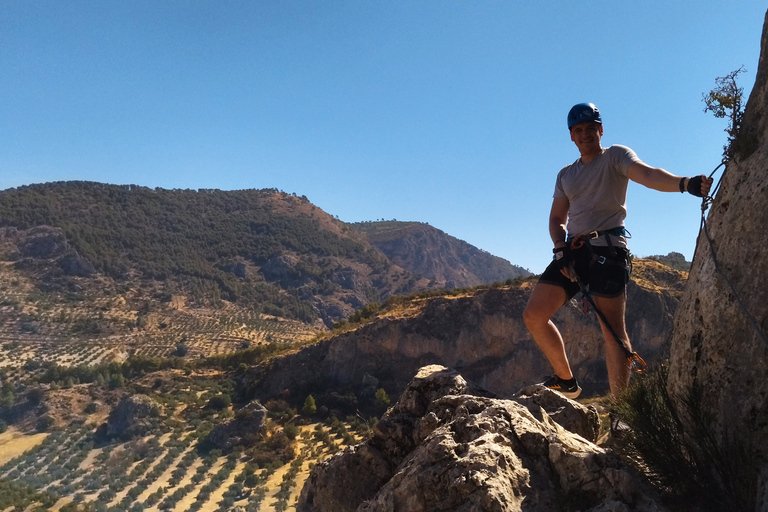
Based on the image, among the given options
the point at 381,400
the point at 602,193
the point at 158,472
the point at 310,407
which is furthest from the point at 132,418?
the point at 602,193

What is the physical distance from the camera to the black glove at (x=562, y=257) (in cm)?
355

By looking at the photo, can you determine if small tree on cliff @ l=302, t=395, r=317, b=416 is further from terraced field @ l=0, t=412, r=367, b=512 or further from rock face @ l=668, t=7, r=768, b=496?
rock face @ l=668, t=7, r=768, b=496

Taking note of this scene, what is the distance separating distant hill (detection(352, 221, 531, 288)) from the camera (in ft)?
428

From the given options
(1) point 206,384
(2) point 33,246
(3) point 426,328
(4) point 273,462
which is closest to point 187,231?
(2) point 33,246

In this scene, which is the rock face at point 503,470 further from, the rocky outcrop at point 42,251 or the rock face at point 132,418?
the rocky outcrop at point 42,251

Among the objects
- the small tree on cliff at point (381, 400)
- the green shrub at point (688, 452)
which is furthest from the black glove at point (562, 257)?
the small tree on cliff at point (381, 400)

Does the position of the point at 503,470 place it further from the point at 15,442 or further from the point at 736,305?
the point at 15,442

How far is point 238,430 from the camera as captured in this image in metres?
22.8

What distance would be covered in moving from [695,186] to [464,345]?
26764mm

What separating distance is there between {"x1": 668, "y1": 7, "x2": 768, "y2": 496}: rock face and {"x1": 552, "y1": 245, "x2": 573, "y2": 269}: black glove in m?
0.80

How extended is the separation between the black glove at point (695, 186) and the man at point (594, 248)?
41 centimetres

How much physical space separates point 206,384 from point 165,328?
25531mm

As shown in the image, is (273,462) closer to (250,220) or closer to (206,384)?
(206,384)

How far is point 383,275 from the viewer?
97.8 meters
